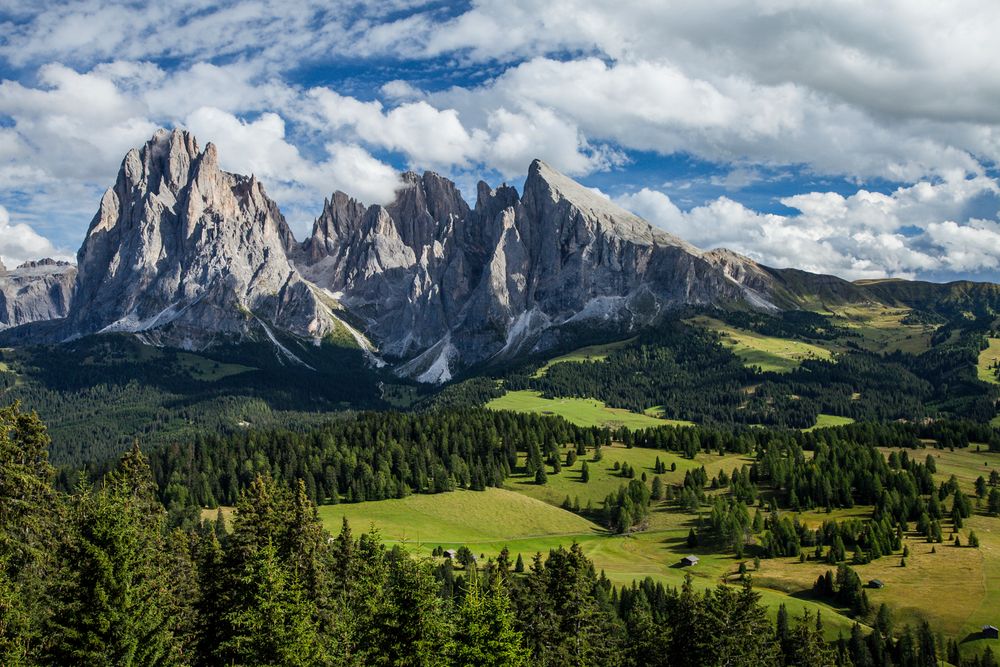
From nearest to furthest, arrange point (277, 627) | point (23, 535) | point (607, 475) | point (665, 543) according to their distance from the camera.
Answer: point (277, 627)
point (23, 535)
point (665, 543)
point (607, 475)

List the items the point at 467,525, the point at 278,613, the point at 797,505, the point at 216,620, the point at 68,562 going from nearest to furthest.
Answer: the point at 68,562, the point at 278,613, the point at 216,620, the point at 467,525, the point at 797,505

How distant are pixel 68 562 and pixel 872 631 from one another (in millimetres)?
101873

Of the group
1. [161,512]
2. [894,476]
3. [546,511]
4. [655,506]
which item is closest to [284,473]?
[546,511]

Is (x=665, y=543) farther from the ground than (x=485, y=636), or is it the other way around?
(x=485, y=636)

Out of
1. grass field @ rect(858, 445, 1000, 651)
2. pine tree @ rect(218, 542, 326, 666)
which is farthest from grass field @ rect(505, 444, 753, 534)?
pine tree @ rect(218, 542, 326, 666)

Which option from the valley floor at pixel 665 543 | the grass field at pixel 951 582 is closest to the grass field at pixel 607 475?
the valley floor at pixel 665 543

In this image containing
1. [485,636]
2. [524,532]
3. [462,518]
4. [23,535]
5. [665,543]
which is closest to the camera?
[23,535]

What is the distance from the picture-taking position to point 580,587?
5584cm

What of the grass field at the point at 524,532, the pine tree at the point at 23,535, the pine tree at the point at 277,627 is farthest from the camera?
the grass field at the point at 524,532

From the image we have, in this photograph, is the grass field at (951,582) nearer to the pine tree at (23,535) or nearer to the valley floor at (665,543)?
the valley floor at (665,543)

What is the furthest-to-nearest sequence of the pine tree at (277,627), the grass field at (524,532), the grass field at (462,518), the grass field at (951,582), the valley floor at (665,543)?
the grass field at (462,518)
the grass field at (524,532)
the valley floor at (665,543)
the grass field at (951,582)
the pine tree at (277,627)

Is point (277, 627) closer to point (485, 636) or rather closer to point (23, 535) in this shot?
point (485, 636)

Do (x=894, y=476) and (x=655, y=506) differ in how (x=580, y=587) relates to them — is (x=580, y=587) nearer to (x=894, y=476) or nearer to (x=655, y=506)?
(x=655, y=506)

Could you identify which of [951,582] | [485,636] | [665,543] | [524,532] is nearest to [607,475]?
[665,543]
